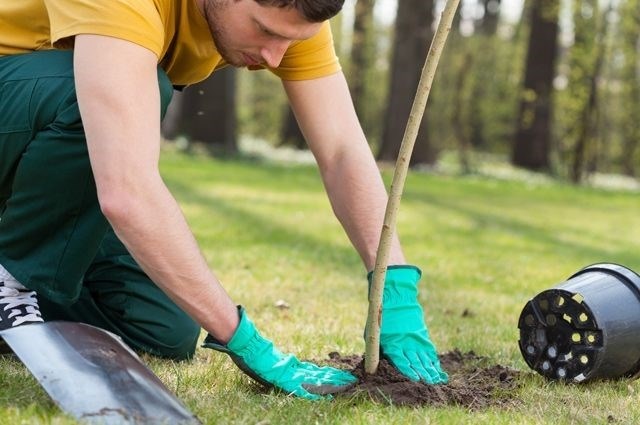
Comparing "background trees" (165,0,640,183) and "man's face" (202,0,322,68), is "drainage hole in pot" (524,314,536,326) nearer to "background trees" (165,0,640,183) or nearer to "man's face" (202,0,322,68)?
"man's face" (202,0,322,68)

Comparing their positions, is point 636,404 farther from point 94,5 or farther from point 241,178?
point 241,178

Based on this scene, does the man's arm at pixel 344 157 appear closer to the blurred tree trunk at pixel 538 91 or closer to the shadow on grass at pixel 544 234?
the shadow on grass at pixel 544 234

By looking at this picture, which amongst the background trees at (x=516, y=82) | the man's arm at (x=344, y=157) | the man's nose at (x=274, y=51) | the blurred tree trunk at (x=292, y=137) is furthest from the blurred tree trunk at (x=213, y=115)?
the man's nose at (x=274, y=51)

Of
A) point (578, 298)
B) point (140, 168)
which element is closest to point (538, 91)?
point (578, 298)

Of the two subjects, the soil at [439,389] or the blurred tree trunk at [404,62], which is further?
the blurred tree trunk at [404,62]

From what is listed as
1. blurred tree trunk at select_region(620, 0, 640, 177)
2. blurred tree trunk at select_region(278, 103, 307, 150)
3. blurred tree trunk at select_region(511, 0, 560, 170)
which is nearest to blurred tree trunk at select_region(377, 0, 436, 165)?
blurred tree trunk at select_region(511, 0, 560, 170)

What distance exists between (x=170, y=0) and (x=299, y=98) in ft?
1.94

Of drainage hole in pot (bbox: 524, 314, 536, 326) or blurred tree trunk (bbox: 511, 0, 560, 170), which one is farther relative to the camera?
Answer: blurred tree trunk (bbox: 511, 0, 560, 170)

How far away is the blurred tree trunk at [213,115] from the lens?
14.3 m

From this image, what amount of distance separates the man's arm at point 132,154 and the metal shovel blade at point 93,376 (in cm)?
23

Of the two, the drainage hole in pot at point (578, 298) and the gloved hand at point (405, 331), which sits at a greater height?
the drainage hole in pot at point (578, 298)

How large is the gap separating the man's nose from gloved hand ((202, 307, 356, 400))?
0.67m

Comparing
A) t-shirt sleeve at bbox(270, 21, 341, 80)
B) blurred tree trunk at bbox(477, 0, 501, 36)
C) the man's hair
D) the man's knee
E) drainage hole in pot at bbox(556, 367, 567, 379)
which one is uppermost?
blurred tree trunk at bbox(477, 0, 501, 36)

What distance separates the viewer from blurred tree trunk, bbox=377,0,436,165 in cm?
1400
